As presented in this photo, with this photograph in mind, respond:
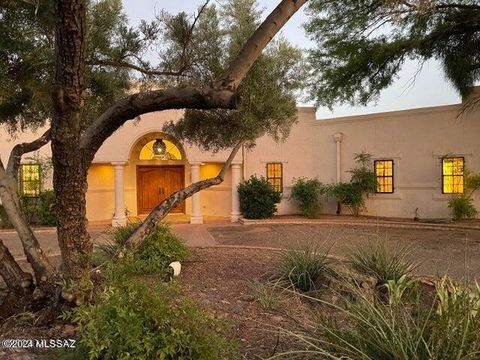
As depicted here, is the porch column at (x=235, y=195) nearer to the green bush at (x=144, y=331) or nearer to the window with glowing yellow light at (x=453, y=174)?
the window with glowing yellow light at (x=453, y=174)

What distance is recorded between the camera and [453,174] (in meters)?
15.1

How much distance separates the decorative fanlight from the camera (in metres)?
16.7

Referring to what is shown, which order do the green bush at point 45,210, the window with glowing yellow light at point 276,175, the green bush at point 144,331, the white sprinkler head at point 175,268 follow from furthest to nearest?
the window with glowing yellow light at point 276,175 → the green bush at point 45,210 → the white sprinkler head at point 175,268 → the green bush at point 144,331

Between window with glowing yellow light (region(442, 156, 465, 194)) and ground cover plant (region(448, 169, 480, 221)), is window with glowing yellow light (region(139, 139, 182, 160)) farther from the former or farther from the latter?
ground cover plant (region(448, 169, 480, 221))

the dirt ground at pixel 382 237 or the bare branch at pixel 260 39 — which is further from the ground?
the bare branch at pixel 260 39

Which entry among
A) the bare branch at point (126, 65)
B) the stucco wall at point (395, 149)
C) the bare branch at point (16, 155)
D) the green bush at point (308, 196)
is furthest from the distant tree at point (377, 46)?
the bare branch at point (16, 155)

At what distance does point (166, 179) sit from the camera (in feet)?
59.8

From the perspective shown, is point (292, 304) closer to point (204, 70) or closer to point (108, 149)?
point (204, 70)

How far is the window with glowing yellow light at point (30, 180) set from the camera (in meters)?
15.0

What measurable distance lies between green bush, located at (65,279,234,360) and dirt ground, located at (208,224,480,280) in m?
4.82

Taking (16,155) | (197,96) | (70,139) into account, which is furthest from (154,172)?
(197,96)

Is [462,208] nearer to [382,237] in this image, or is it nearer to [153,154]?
[382,237]

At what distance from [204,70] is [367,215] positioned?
37.6 feet

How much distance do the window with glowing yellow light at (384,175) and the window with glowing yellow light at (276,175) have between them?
12.0 ft
